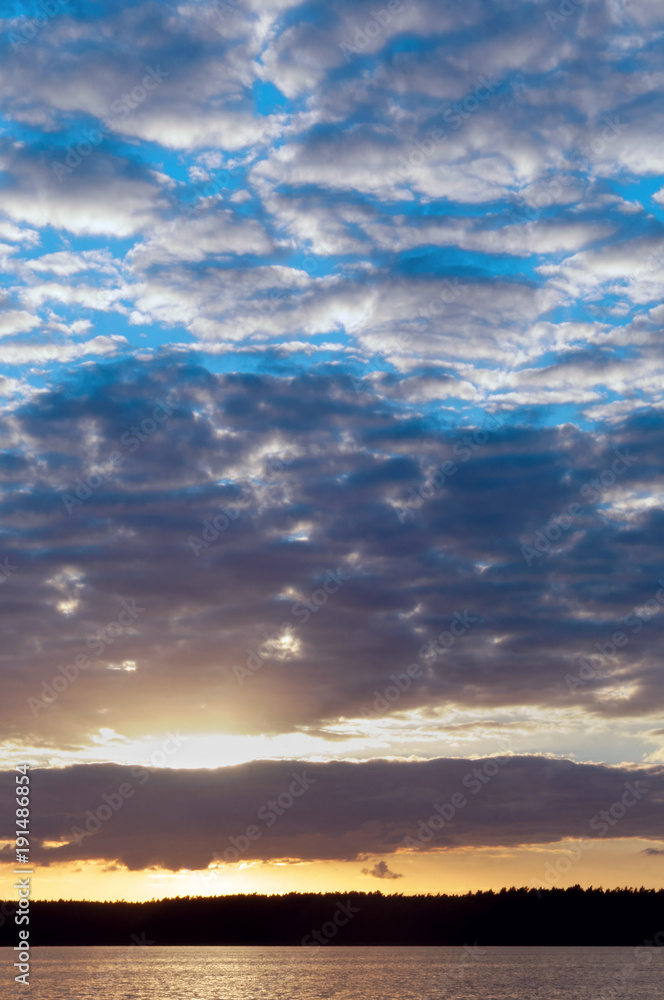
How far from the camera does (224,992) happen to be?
637 ft

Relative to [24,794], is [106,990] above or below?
below

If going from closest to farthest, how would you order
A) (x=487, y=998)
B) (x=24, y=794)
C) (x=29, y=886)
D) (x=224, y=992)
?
(x=24, y=794) → (x=29, y=886) → (x=487, y=998) → (x=224, y=992)

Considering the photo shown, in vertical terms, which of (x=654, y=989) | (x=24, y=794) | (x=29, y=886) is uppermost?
(x=24, y=794)

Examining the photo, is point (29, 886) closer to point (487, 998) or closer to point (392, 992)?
point (487, 998)

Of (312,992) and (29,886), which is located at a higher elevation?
(29,886)

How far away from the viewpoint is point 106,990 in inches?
7864

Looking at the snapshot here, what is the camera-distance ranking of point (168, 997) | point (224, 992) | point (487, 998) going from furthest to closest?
point (224, 992), point (168, 997), point (487, 998)

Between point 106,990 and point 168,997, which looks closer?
point 168,997

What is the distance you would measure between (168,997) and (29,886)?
136 meters

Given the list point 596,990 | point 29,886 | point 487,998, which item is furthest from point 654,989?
point 29,886

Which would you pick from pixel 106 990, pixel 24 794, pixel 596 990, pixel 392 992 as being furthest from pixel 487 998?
pixel 24 794

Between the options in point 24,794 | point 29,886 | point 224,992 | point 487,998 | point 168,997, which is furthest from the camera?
point 224,992

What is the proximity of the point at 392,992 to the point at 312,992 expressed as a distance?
52.3 ft

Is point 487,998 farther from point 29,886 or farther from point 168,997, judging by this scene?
point 29,886
